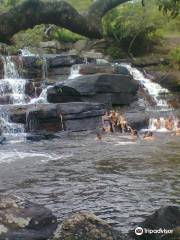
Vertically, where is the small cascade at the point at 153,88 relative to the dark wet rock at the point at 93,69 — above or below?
below

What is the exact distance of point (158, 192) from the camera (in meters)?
13.1

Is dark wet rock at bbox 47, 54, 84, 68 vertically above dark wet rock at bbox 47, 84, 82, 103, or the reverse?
dark wet rock at bbox 47, 54, 84, 68

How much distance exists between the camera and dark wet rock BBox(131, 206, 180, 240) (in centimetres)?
855

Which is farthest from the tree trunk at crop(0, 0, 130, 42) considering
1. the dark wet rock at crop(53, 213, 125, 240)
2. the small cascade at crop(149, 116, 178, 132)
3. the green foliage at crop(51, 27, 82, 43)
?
the green foliage at crop(51, 27, 82, 43)

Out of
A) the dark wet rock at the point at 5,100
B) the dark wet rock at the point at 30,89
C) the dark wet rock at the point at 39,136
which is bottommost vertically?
the dark wet rock at the point at 39,136

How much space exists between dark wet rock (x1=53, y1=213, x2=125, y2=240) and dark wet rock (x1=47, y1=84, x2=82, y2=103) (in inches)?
833

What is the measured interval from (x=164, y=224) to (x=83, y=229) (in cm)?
163

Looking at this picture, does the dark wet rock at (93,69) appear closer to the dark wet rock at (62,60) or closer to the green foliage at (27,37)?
the dark wet rock at (62,60)

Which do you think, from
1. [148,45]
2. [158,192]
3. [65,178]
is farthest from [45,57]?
[158,192]

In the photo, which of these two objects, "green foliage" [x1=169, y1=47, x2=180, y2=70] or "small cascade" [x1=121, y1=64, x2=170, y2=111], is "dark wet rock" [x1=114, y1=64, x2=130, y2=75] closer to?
"small cascade" [x1=121, y1=64, x2=170, y2=111]

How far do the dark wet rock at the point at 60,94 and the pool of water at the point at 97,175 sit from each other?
6.40m

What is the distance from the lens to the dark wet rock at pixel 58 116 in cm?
2616

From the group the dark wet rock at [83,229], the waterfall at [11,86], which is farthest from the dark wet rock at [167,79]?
the dark wet rock at [83,229]

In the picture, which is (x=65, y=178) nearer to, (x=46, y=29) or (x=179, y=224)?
(x=179, y=224)
